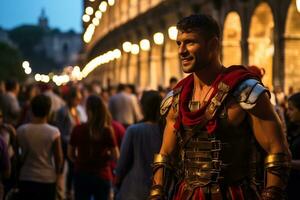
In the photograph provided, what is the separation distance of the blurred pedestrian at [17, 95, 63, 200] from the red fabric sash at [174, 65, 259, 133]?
4.01 metres

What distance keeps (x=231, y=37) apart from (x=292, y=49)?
585cm

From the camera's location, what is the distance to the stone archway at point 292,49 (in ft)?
79.4

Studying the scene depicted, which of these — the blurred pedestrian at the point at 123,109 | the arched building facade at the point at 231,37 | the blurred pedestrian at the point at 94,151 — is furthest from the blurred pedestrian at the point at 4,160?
the arched building facade at the point at 231,37

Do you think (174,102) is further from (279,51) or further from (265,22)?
(265,22)

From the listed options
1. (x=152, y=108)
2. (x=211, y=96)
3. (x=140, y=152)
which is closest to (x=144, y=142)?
(x=140, y=152)

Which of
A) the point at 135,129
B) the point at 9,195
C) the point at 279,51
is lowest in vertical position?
the point at 9,195

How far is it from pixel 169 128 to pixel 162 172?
0.88 ft

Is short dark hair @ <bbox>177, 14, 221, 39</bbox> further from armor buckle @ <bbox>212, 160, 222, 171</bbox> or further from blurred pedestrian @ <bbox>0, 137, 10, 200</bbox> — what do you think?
blurred pedestrian @ <bbox>0, 137, 10, 200</bbox>

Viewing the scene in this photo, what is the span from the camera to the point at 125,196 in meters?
8.27

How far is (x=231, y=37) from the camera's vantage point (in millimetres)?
30062

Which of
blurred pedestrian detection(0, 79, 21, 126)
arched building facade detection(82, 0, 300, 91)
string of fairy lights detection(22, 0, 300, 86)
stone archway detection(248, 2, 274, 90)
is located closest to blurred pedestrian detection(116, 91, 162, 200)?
blurred pedestrian detection(0, 79, 21, 126)

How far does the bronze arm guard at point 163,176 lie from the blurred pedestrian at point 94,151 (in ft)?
13.3

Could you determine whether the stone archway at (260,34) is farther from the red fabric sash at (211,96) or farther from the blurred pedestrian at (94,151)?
the red fabric sash at (211,96)

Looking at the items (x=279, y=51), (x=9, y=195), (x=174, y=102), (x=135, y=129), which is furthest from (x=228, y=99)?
(x=279, y=51)
